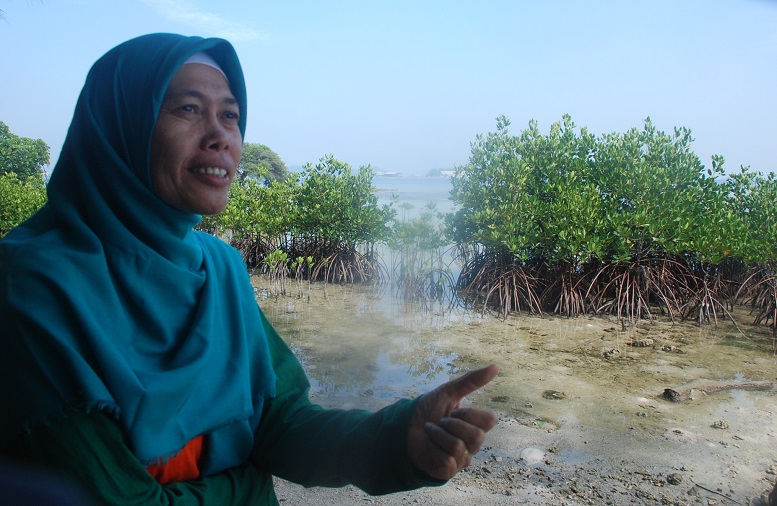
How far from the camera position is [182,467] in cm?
98

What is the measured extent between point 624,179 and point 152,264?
19.8 ft

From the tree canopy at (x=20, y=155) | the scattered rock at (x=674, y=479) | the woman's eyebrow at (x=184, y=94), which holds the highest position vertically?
the tree canopy at (x=20, y=155)

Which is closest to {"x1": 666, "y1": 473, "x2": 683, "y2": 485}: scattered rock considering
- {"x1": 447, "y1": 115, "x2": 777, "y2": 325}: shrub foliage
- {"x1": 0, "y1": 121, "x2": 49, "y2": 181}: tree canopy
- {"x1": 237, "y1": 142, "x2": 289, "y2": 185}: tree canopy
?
{"x1": 447, "y1": 115, "x2": 777, "y2": 325}: shrub foliage

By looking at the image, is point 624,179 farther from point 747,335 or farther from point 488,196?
point 747,335

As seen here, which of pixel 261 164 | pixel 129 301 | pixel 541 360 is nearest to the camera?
pixel 129 301

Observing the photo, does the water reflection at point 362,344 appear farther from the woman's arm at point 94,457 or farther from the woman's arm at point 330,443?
the woman's arm at point 94,457

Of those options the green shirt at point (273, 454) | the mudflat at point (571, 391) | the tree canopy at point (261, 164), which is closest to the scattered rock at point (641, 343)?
the mudflat at point (571, 391)

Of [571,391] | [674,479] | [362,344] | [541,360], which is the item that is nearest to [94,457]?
[674,479]

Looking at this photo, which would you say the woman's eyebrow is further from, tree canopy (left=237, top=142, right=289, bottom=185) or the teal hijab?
tree canopy (left=237, top=142, right=289, bottom=185)

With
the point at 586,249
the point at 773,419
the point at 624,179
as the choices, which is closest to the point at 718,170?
the point at 624,179

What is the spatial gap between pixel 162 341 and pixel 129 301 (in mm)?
76

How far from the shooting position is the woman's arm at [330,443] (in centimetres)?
96

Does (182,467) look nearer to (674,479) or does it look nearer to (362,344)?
(674,479)

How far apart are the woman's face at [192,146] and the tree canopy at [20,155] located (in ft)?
34.1
